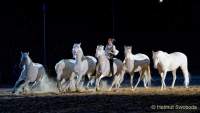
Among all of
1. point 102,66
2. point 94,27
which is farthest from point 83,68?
point 94,27

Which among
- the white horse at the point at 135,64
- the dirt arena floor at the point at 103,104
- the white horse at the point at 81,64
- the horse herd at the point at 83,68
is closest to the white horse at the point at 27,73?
the horse herd at the point at 83,68

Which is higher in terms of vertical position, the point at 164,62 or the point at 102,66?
the point at 164,62

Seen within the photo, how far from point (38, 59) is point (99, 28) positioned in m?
3.52

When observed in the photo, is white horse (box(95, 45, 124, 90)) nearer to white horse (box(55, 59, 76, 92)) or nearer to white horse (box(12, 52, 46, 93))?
white horse (box(55, 59, 76, 92))

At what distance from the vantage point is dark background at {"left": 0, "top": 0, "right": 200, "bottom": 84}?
3734cm

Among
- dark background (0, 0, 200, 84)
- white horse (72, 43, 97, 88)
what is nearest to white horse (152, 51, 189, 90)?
white horse (72, 43, 97, 88)

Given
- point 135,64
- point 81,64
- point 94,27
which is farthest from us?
point 94,27

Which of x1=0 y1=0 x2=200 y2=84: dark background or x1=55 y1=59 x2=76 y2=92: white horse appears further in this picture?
x1=0 y1=0 x2=200 y2=84: dark background

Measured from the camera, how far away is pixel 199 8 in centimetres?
3906

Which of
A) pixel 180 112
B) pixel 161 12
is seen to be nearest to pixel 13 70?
pixel 161 12

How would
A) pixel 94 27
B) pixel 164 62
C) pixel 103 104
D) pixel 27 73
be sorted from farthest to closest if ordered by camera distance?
pixel 94 27 → pixel 164 62 → pixel 27 73 → pixel 103 104

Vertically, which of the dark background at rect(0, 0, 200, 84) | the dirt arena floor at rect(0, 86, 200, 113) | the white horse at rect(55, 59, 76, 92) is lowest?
the dirt arena floor at rect(0, 86, 200, 113)

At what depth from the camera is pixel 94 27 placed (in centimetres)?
3834

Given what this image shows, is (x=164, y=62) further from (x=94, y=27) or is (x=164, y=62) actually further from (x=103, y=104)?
(x=94, y=27)
